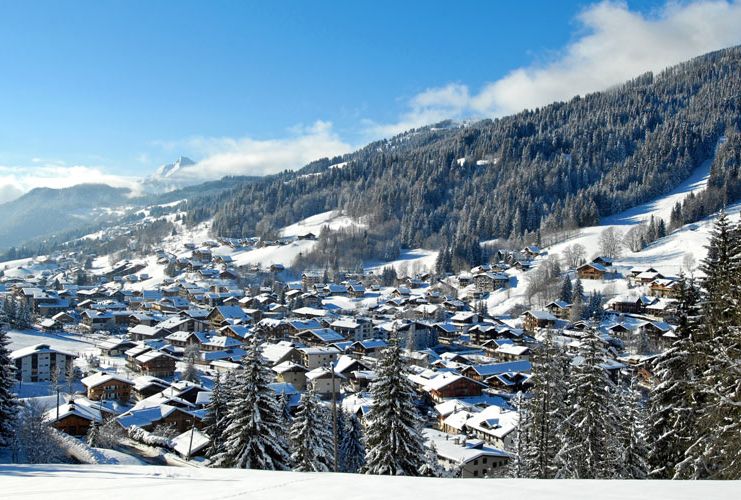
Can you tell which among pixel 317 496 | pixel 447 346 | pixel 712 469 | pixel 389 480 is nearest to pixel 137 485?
pixel 317 496

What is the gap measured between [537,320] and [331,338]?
90.1ft

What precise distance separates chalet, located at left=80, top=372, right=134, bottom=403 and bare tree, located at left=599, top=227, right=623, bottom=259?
282 ft

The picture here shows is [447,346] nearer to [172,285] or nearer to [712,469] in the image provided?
[712,469]

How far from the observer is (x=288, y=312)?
87.5 m

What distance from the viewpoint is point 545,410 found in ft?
65.7

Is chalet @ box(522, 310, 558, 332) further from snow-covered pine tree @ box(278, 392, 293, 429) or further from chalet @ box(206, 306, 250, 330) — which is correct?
snow-covered pine tree @ box(278, 392, 293, 429)

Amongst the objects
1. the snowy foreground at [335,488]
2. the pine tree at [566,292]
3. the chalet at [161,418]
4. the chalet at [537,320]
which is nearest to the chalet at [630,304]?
the pine tree at [566,292]

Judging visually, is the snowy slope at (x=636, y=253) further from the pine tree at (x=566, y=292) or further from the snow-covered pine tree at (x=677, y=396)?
the snow-covered pine tree at (x=677, y=396)

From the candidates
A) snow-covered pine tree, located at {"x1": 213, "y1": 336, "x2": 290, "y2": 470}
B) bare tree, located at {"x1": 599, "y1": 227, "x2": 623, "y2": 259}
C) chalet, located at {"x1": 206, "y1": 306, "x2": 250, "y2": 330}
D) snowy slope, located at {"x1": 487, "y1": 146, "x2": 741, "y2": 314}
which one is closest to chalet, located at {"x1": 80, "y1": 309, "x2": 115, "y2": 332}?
chalet, located at {"x1": 206, "y1": 306, "x2": 250, "y2": 330}

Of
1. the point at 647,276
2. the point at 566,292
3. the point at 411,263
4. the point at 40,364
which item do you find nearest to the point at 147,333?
the point at 40,364

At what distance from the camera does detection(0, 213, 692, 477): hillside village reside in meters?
35.6

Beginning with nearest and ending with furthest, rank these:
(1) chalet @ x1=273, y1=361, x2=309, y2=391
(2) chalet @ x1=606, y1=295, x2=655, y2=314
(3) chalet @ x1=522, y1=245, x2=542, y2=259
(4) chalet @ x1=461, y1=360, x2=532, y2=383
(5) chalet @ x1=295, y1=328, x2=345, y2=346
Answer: (1) chalet @ x1=273, y1=361, x2=309, y2=391
(4) chalet @ x1=461, y1=360, x2=532, y2=383
(5) chalet @ x1=295, y1=328, x2=345, y2=346
(2) chalet @ x1=606, y1=295, x2=655, y2=314
(3) chalet @ x1=522, y1=245, x2=542, y2=259

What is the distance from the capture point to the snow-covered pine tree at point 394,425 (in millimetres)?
17078

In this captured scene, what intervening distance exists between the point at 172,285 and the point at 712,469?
362 ft
